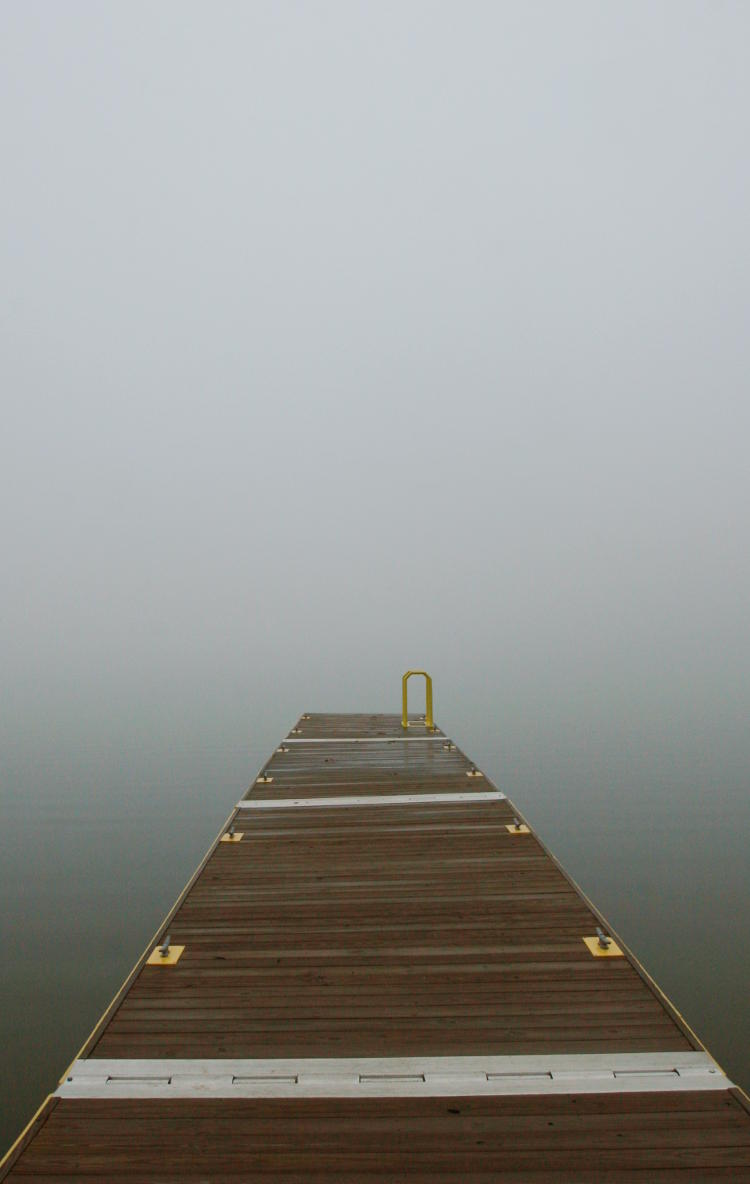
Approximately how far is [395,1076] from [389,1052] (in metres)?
0.20

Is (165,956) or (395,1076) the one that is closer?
(395,1076)

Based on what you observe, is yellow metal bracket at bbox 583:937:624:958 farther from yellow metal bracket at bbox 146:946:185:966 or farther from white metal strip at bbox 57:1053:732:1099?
yellow metal bracket at bbox 146:946:185:966

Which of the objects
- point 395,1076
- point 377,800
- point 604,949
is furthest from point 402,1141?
point 377,800

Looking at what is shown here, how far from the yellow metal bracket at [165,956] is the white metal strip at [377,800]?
361 cm

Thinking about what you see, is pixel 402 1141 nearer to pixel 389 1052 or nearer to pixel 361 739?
pixel 389 1052

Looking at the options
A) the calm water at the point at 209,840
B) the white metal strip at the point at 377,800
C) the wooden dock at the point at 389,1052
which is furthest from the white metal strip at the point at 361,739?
the wooden dock at the point at 389,1052

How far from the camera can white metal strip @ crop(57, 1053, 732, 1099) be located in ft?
9.96

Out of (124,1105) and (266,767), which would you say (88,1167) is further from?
(266,767)

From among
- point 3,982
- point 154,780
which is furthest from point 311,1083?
point 154,780

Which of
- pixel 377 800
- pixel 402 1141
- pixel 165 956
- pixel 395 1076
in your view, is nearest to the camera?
pixel 402 1141

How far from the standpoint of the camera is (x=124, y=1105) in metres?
2.96

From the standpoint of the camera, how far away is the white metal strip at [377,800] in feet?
26.9

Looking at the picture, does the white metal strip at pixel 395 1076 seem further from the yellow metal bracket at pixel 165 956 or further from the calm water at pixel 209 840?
the calm water at pixel 209 840

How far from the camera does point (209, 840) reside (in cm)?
1077
